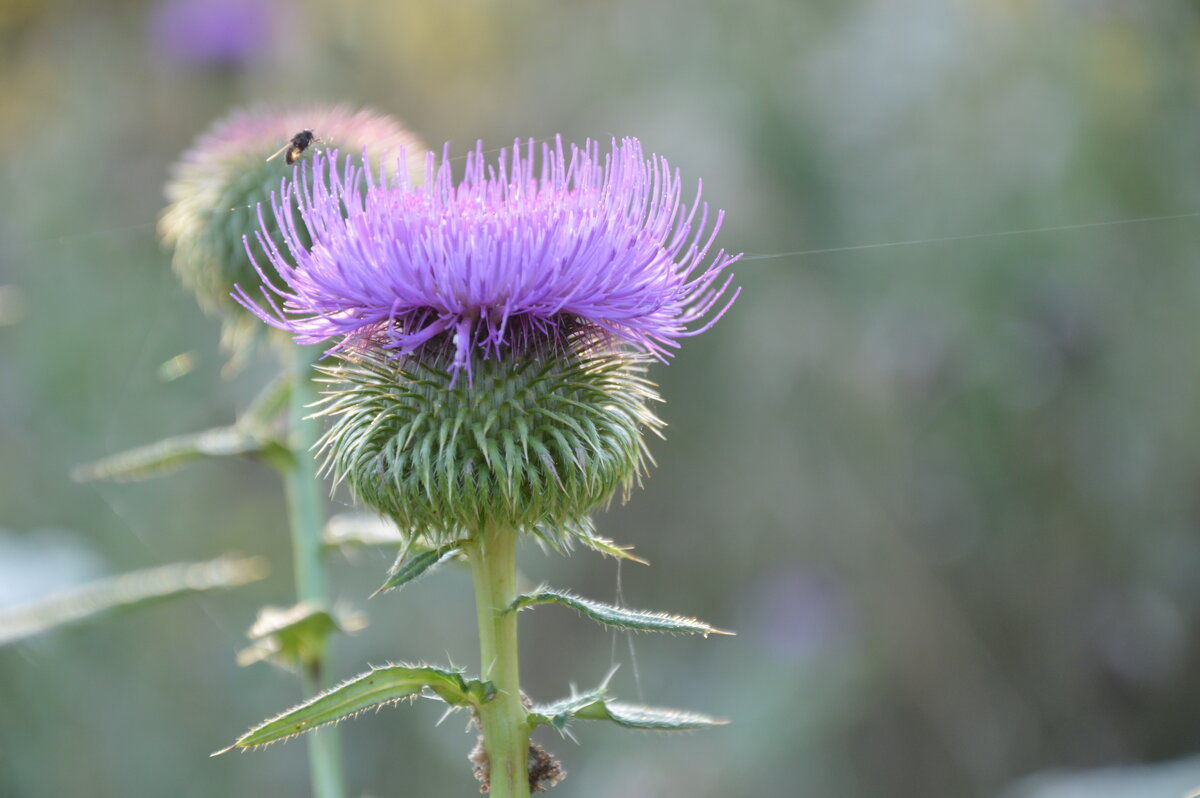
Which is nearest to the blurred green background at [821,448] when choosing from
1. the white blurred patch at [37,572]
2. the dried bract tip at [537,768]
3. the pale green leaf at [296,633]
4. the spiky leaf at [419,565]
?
the white blurred patch at [37,572]

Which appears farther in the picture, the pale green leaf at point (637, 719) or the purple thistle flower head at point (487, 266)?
the purple thistle flower head at point (487, 266)

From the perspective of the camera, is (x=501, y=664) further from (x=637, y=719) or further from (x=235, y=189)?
(x=235, y=189)

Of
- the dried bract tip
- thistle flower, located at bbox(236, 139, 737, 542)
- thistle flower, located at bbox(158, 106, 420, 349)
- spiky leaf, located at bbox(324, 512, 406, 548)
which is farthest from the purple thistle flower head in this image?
thistle flower, located at bbox(158, 106, 420, 349)

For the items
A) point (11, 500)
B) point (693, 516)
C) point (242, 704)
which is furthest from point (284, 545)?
point (693, 516)

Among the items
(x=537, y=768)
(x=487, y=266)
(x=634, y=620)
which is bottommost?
(x=537, y=768)

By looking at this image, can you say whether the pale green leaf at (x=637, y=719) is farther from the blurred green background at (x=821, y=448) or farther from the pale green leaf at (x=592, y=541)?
the blurred green background at (x=821, y=448)

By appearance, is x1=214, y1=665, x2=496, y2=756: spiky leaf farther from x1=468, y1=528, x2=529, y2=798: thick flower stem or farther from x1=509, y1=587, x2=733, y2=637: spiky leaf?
x1=509, y1=587, x2=733, y2=637: spiky leaf

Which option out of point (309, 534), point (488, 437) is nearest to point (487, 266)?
point (488, 437)
